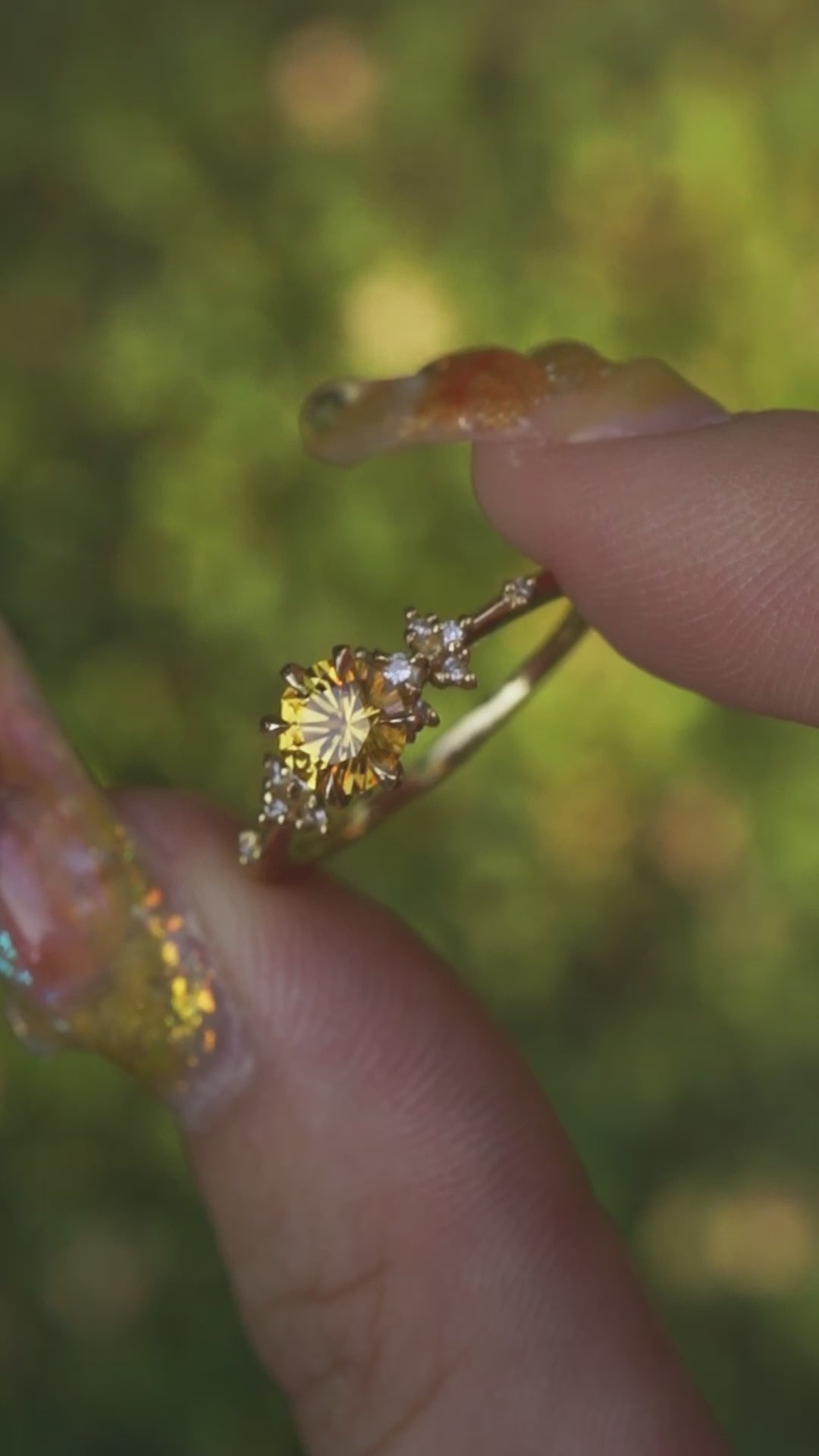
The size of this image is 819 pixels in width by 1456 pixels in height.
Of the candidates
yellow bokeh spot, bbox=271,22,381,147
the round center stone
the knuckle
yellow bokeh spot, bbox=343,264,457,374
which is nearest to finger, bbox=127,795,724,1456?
the knuckle

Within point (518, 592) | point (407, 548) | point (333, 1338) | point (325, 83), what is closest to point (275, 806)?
point (518, 592)

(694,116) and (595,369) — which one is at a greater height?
(694,116)

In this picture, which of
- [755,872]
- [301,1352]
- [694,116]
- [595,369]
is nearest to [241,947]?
[301,1352]

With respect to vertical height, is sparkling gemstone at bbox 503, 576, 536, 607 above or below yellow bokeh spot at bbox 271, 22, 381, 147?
below

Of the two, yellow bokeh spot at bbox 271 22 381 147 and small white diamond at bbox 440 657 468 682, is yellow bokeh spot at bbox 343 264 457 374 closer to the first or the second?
yellow bokeh spot at bbox 271 22 381 147

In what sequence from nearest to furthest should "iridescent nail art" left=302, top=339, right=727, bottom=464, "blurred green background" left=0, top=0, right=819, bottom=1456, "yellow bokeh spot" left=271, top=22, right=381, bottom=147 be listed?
1. "iridescent nail art" left=302, top=339, right=727, bottom=464
2. "blurred green background" left=0, top=0, right=819, bottom=1456
3. "yellow bokeh spot" left=271, top=22, right=381, bottom=147

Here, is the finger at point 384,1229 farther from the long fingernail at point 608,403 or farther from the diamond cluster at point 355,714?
the long fingernail at point 608,403

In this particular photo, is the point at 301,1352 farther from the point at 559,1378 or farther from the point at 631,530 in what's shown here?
the point at 631,530
